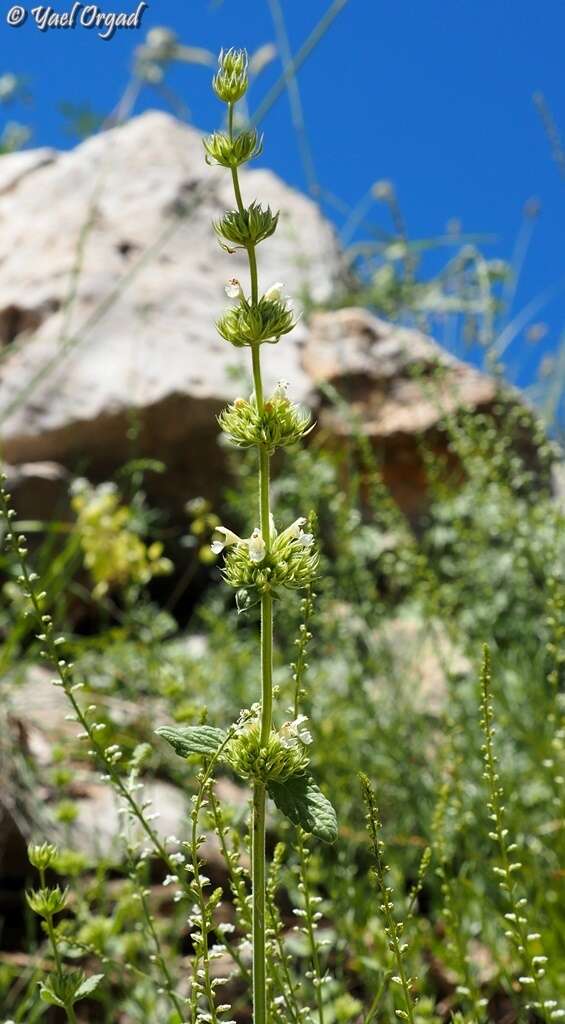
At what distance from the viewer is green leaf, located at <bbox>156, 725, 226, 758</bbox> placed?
92 cm

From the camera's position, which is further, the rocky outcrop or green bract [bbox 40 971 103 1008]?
the rocky outcrop

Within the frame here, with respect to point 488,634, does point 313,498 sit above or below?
above

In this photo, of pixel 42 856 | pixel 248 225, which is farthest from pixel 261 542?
pixel 42 856

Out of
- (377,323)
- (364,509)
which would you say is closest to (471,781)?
(364,509)

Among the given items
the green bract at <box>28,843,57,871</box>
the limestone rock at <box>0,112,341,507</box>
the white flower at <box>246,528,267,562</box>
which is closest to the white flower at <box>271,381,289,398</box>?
the white flower at <box>246,528,267,562</box>

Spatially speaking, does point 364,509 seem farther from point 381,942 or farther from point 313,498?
point 381,942

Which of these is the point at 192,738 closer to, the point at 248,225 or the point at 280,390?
the point at 280,390

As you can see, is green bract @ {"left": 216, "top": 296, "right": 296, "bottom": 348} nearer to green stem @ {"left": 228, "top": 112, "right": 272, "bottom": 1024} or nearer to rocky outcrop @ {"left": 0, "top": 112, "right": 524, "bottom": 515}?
green stem @ {"left": 228, "top": 112, "right": 272, "bottom": 1024}

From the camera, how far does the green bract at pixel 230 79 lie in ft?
3.05

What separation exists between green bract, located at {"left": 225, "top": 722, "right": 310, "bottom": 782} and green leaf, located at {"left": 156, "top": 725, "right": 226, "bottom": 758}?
0.05ft

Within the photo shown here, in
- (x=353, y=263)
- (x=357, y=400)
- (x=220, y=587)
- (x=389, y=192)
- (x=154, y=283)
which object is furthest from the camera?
(x=353, y=263)

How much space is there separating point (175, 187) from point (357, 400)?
1.67 meters

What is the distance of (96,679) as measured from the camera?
362 centimetres

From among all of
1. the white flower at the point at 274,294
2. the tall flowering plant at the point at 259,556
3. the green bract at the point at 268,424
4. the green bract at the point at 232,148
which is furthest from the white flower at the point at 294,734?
the green bract at the point at 232,148
